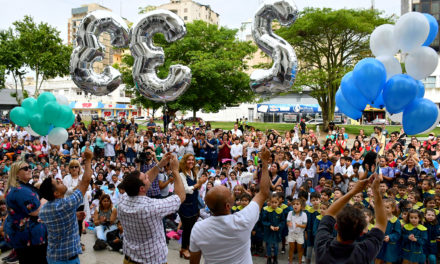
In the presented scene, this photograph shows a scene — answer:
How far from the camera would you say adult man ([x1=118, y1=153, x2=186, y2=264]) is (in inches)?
104

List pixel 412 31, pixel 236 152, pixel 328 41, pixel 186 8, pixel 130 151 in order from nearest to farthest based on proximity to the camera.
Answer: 1. pixel 412 31
2. pixel 236 152
3. pixel 130 151
4. pixel 328 41
5. pixel 186 8

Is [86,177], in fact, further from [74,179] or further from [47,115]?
[74,179]

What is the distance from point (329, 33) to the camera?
20.0 metres

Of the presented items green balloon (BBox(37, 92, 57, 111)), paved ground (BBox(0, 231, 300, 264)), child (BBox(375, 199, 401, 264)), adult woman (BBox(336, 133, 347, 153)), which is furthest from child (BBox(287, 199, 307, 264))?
adult woman (BBox(336, 133, 347, 153))

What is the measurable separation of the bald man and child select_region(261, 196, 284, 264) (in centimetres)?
287

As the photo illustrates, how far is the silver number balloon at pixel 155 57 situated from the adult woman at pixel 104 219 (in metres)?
2.76

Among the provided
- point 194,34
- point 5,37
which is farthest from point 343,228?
point 5,37

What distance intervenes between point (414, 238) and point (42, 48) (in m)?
18.9

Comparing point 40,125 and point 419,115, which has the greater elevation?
point 419,115

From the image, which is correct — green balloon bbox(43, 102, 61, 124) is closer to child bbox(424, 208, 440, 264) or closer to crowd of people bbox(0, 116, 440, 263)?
crowd of people bbox(0, 116, 440, 263)

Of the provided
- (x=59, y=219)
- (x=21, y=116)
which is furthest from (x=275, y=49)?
(x=21, y=116)

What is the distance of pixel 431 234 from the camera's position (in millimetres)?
4668

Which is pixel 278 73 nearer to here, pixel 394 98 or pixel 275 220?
pixel 394 98

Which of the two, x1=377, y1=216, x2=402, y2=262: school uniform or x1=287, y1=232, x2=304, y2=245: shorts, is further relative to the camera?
x1=287, y1=232, x2=304, y2=245: shorts
